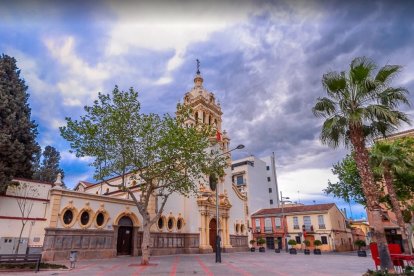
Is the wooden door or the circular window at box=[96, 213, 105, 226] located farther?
the wooden door

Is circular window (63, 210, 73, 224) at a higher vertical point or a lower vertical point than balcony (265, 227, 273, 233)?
higher

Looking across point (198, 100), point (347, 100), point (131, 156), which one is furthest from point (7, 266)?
point (198, 100)

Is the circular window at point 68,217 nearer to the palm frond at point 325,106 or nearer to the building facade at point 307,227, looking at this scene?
the palm frond at point 325,106

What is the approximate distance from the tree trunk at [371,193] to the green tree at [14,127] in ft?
68.2

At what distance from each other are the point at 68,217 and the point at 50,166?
101ft

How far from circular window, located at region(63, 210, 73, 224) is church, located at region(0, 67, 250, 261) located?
4cm

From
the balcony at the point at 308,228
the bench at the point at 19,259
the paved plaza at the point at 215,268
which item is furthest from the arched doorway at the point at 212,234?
the bench at the point at 19,259

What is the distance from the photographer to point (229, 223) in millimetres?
37938

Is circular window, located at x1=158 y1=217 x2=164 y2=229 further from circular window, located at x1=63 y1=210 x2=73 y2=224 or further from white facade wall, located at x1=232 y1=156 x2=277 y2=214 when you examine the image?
white facade wall, located at x1=232 y1=156 x2=277 y2=214

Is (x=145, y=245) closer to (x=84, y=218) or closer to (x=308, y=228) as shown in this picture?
(x=84, y=218)

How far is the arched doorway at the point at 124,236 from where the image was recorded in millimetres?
24673

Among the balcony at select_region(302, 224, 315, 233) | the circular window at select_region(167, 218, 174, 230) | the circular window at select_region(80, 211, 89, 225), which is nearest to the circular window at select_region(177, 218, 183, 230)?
the circular window at select_region(167, 218, 174, 230)

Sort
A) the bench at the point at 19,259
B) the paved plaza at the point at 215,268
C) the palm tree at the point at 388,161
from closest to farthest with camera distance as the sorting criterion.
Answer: the bench at the point at 19,259
the paved plaza at the point at 215,268
the palm tree at the point at 388,161

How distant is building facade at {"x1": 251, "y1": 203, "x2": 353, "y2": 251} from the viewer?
4494 cm
